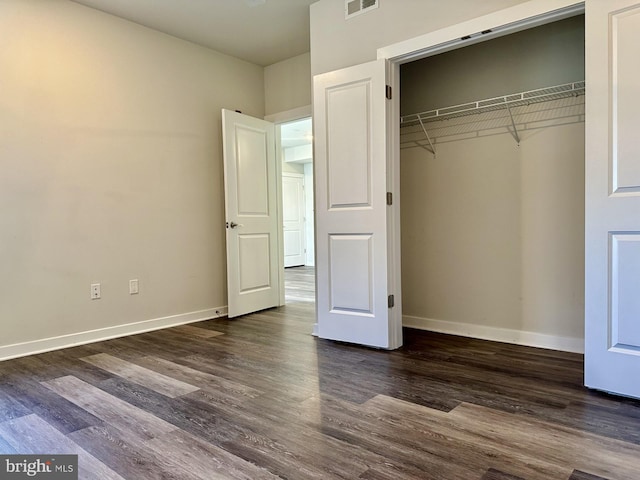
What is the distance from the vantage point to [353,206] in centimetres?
313

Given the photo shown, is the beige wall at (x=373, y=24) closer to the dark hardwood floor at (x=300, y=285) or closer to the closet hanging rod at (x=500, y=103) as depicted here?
the closet hanging rod at (x=500, y=103)

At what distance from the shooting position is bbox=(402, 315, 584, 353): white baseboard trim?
9.64ft

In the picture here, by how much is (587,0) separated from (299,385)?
98.9 inches

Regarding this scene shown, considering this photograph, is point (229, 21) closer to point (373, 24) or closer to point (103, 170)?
point (373, 24)

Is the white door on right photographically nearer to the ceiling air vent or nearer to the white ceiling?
the ceiling air vent

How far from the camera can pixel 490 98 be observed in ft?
10.8

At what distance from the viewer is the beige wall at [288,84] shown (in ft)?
14.3

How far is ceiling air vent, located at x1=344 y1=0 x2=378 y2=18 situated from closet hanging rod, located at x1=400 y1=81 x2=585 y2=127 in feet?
2.99

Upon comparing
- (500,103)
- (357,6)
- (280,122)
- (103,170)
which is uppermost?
(357,6)

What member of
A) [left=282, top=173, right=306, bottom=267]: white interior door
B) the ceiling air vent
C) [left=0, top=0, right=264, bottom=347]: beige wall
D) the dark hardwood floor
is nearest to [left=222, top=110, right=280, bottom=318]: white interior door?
[left=0, top=0, right=264, bottom=347]: beige wall

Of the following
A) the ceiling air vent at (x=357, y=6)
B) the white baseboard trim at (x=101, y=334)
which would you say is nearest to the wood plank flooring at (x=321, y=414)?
the white baseboard trim at (x=101, y=334)

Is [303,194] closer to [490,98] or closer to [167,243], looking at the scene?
[167,243]

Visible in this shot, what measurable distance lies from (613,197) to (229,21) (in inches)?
127

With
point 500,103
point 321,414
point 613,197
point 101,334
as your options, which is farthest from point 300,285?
point 613,197
